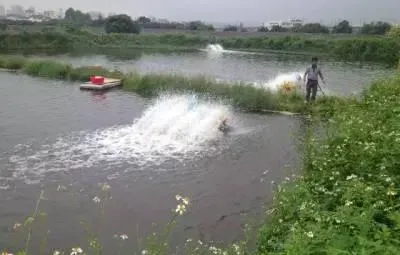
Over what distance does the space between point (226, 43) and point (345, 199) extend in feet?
247

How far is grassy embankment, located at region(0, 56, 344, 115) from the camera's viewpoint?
20562mm

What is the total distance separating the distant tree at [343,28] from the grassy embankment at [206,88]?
8094cm

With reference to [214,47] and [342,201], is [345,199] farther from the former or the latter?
[214,47]

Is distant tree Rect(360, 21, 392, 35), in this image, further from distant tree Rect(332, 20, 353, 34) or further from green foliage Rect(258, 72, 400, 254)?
green foliage Rect(258, 72, 400, 254)

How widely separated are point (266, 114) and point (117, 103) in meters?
6.64

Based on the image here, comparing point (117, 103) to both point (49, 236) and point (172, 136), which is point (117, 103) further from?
point (49, 236)

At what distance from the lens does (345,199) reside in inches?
245

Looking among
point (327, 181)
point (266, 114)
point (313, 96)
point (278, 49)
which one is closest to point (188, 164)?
point (327, 181)

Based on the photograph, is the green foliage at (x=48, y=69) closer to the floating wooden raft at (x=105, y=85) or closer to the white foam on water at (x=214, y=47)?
the floating wooden raft at (x=105, y=85)

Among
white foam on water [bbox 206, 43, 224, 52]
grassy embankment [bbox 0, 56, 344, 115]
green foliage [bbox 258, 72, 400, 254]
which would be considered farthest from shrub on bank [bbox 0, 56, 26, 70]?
white foam on water [bbox 206, 43, 224, 52]

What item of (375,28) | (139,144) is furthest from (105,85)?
(375,28)

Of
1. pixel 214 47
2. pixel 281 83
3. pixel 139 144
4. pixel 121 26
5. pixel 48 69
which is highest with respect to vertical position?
pixel 121 26

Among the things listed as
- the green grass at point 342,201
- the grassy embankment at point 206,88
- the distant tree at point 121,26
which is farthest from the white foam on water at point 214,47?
the green grass at point 342,201

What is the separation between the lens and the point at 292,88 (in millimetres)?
22547
